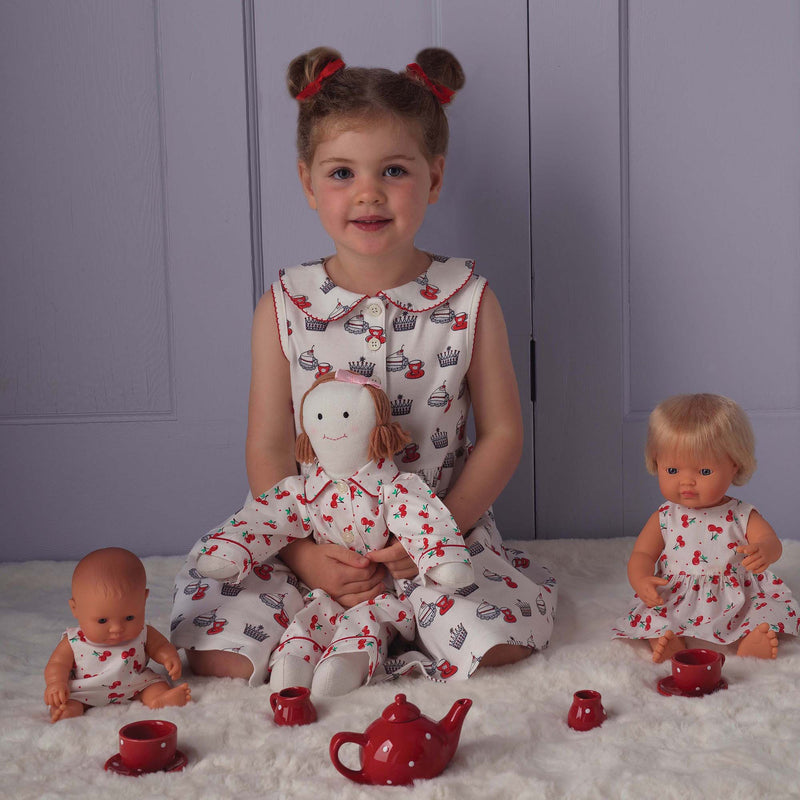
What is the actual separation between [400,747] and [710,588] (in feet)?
1.68

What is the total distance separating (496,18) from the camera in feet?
4.75

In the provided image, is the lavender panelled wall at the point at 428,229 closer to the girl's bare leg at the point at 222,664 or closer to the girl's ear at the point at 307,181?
the girl's ear at the point at 307,181

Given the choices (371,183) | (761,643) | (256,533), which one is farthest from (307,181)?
(761,643)

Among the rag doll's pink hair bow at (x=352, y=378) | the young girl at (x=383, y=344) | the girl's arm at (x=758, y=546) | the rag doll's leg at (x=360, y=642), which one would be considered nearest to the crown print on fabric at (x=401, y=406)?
the young girl at (x=383, y=344)

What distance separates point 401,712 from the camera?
799 millimetres

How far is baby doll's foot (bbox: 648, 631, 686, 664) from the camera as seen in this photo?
3.48ft

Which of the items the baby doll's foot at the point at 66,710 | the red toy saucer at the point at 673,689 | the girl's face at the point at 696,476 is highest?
the girl's face at the point at 696,476

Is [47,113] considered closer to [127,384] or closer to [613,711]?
[127,384]

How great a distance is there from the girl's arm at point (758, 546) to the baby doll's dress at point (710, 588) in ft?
0.04

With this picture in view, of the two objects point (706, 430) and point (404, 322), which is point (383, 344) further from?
point (706, 430)

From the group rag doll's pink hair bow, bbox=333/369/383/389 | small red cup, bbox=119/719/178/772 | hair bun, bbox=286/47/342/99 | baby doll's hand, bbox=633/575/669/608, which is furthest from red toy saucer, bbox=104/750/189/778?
hair bun, bbox=286/47/342/99

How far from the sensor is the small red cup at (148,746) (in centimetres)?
81

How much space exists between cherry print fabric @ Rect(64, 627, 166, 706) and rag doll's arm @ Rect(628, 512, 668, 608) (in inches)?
23.5

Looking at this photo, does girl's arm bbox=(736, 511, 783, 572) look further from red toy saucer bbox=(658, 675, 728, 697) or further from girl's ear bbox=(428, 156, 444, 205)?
girl's ear bbox=(428, 156, 444, 205)
